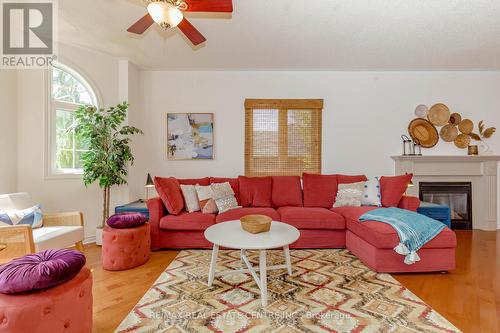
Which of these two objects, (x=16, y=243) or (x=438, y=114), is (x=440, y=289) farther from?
(x=16, y=243)

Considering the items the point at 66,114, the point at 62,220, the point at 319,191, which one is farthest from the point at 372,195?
the point at 66,114

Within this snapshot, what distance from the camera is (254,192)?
3.70 m

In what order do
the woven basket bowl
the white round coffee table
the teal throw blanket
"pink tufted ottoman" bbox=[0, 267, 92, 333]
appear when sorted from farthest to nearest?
the teal throw blanket, the woven basket bowl, the white round coffee table, "pink tufted ottoman" bbox=[0, 267, 92, 333]

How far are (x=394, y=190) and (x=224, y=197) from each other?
2410 mm

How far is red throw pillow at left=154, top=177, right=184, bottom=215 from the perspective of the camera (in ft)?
10.5

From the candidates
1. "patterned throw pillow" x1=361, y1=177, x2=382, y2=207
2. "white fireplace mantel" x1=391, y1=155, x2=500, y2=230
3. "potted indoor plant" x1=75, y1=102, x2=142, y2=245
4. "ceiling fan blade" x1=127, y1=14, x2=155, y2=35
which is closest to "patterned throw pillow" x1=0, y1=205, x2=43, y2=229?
"potted indoor plant" x1=75, y1=102, x2=142, y2=245

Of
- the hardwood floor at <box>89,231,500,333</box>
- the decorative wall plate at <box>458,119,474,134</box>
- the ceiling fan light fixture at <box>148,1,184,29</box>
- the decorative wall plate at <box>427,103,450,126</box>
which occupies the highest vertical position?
the ceiling fan light fixture at <box>148,1,184,29</box>

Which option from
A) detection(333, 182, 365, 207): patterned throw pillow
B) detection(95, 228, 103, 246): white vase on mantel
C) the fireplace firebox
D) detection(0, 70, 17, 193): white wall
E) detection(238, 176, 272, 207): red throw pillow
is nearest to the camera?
detection(0, 70, 17, 193): white wall

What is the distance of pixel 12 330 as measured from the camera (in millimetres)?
1268

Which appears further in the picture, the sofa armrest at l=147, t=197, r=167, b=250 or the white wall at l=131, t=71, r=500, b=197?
the white wall at l=131, t=71, r=500, b=197

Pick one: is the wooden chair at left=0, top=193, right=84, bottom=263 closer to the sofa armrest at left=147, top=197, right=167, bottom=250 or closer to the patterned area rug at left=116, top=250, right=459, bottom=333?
the sofa armrest at left=147, top=197, right=167, bottom=250

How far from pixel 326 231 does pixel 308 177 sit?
0.94 metres

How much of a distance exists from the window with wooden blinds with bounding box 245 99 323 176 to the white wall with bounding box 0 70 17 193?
3209 millimetres

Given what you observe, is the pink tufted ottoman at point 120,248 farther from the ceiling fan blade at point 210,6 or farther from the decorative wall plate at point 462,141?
the decorative wall plate at point 462,141
